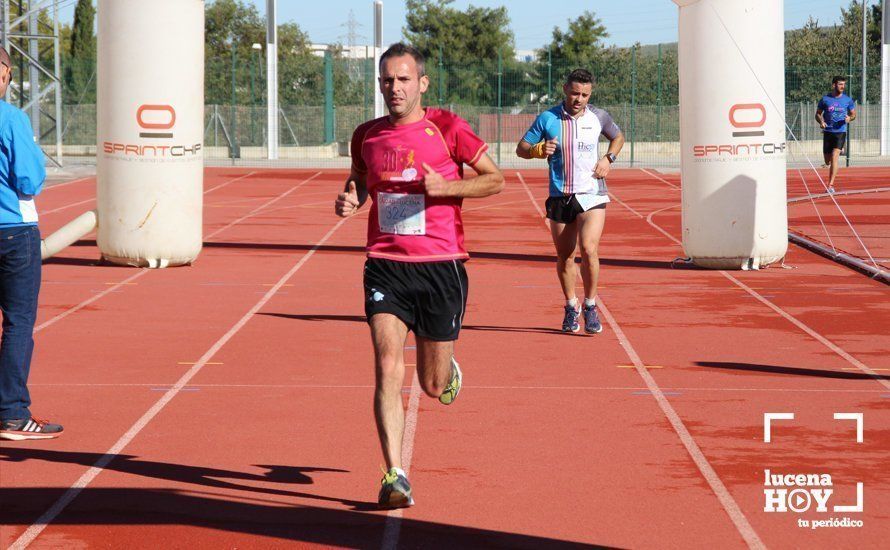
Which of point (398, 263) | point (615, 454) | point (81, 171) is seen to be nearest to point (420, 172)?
point (398, 263)

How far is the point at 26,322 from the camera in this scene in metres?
7.25

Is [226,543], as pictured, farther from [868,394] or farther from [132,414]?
[868,394]

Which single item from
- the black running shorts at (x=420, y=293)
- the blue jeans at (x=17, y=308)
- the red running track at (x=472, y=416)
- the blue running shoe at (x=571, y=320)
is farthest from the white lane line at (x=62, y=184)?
the black running shorts at (x=420, y=293)

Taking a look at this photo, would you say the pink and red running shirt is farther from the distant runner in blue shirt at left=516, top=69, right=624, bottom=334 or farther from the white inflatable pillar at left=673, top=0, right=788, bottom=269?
the white inflatable pillar at left=673, top=0, right=788, bottom=269

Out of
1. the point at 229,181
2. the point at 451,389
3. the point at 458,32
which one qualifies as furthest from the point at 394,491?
the point at 458,32

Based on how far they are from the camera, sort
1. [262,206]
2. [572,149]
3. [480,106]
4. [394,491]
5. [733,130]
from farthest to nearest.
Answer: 1. [480,106]
2. [262,206]
3. [733,130]
4. [572,149]
5. [394,491]

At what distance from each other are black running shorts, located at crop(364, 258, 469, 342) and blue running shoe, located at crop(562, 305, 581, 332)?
15.2 ft

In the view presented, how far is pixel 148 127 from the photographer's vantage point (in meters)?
14.6

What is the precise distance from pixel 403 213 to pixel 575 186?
471 centimetres

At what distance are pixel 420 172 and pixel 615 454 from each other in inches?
72.8

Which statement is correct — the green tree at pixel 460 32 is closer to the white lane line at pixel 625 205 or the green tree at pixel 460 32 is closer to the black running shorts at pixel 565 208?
the white lane line at pixel 625 205

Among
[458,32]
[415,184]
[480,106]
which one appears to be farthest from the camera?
[458,32]

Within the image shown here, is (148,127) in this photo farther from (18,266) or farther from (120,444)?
(120,444)

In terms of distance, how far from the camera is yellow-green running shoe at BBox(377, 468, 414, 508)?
18.9 feet
